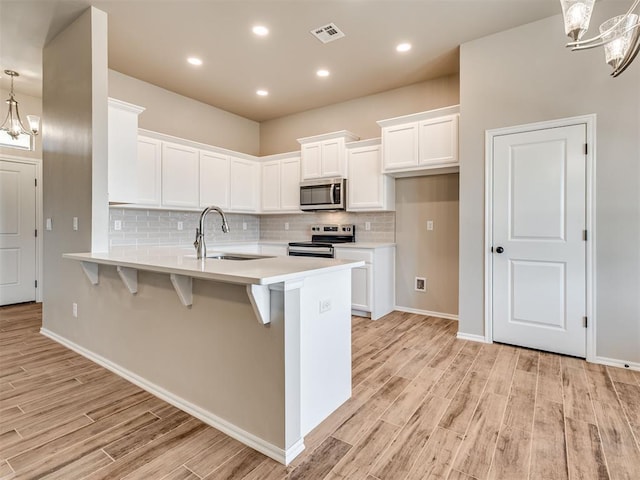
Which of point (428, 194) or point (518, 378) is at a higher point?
point (428, 194)

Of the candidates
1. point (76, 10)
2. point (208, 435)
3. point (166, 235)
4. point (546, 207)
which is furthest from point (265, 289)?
point (166, 235)

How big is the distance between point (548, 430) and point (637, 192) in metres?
2.04

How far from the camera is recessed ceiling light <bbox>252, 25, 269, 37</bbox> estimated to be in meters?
3.15

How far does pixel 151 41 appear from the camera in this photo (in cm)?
338

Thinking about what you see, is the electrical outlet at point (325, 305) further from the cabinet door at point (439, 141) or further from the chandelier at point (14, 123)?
the chandelier at point (14, 123)

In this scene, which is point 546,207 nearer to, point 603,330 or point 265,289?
point 603,330

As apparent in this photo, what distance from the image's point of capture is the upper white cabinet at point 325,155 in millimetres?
4574

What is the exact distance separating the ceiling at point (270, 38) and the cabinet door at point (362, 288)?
2.43 metres

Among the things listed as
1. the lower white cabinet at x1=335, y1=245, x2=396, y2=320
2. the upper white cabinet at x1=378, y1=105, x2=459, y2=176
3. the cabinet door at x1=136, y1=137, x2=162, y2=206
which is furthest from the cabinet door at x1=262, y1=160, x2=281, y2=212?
the upper white cabinet at x1=378, y1=105, x2=459, y2=176

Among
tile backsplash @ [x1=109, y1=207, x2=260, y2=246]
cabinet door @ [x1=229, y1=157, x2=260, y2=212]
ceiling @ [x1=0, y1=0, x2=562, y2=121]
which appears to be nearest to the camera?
ceiling @ [x1=0, y1=0, x2=562, y2=121]

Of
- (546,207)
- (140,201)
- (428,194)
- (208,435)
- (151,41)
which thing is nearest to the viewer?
(208,435)

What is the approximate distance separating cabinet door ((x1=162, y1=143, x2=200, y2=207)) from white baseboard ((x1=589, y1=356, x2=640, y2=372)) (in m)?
4.59

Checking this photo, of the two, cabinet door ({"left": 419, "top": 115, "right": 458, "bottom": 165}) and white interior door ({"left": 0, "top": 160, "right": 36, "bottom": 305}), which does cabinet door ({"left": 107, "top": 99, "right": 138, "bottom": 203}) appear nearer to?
white interior door ({"left": 0, "top": 160, "right": 36, "bottom": 305})

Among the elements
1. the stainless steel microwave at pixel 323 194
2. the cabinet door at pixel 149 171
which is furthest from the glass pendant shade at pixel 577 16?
the cabinet door at pixel 149 171
